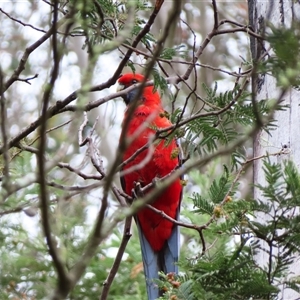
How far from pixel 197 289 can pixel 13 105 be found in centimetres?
496

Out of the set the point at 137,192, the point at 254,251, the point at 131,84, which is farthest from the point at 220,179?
the point at 131,84

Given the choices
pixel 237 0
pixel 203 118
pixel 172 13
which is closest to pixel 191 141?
pixel 203 118

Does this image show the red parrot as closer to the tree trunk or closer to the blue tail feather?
the blue tail feather

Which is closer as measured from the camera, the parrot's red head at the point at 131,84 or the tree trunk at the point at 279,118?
the tree trunk at the point at 279,118

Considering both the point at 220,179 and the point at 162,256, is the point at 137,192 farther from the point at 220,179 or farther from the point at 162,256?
the point at 162,256

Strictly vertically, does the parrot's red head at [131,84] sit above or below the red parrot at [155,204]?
above

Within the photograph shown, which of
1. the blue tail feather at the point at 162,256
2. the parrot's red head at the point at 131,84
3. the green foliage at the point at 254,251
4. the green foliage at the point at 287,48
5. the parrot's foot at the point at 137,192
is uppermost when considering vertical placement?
the parrot's red head at the point at 131,84

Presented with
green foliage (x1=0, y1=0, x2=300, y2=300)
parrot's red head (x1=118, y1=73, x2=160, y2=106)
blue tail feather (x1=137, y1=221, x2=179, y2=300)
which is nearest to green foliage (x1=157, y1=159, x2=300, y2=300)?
green foliage (x1=0, y1=0, x2=300, y2=300)

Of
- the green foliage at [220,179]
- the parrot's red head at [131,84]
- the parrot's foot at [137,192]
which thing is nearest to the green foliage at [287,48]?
the green foliage at [220,179]

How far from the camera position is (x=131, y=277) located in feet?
12.1

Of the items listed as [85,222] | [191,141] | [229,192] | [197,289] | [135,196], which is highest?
[85,222]

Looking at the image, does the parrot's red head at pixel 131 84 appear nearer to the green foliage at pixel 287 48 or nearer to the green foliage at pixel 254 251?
the green foliage at pixel 254 251

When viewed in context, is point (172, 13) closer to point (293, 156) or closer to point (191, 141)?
point (191, 141)

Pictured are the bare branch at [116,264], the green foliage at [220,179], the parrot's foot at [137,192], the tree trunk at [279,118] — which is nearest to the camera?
the green foliage at [220,179]
